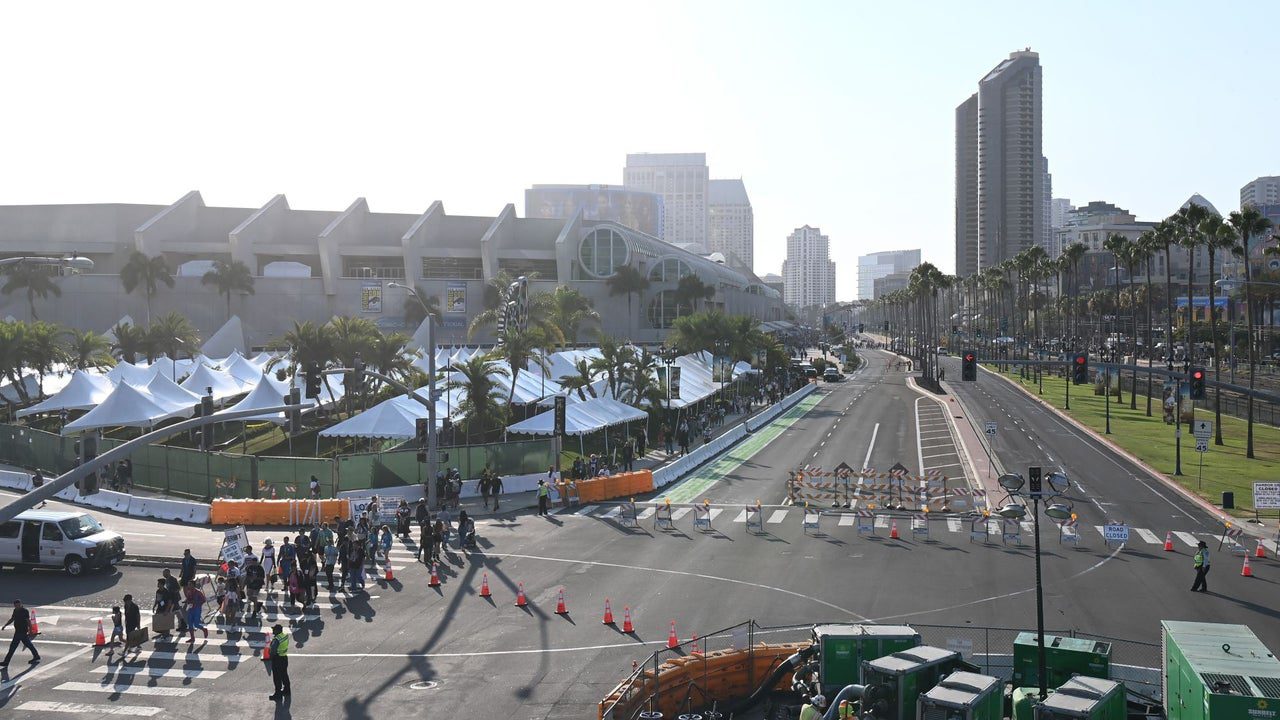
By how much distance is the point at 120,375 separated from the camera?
2462 inches

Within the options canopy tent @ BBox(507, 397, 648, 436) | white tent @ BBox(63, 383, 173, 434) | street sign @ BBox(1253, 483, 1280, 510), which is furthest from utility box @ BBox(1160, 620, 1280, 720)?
white tent @ BBox(63, 383, 173, 434)

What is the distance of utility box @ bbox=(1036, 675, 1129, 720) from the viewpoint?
1412cm

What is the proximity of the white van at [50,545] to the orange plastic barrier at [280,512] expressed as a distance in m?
7.74

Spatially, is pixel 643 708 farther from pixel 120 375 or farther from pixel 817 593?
pixel 120 375

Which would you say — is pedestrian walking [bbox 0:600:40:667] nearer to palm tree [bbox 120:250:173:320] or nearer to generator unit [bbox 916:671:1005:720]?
generator unit [bbox 916:671:1005:720]

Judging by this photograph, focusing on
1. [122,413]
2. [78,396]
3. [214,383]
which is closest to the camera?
[122,413]

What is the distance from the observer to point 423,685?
18891 millimetres

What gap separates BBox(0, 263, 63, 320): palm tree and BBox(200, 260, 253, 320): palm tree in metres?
14.2

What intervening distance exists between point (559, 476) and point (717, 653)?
78.0 ft

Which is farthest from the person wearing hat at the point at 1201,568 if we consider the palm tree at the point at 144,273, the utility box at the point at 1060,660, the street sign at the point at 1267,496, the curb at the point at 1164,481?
the palm tree at the point at 144,273

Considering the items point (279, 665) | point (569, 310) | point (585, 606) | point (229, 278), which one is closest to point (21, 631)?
point (279, 665)

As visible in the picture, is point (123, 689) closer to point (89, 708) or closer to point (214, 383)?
point (89, 708)

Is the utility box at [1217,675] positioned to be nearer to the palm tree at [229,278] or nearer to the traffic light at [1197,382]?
the traffic light at [1197,382]

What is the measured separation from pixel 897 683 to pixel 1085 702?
2.61 m
